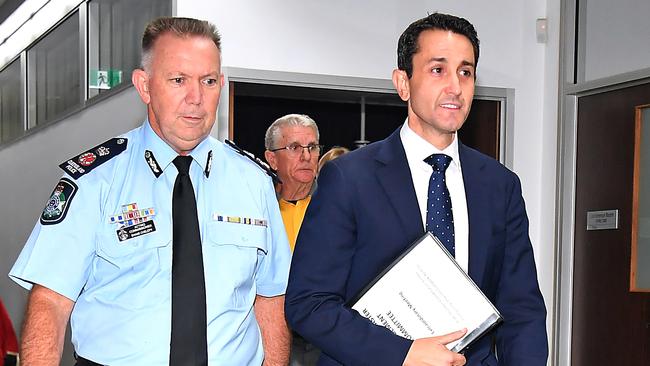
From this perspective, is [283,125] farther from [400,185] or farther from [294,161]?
[400,185]

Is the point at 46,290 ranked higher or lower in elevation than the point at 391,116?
lower

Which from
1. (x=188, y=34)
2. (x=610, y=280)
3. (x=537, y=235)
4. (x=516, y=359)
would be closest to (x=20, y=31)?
(x=537, y=235)

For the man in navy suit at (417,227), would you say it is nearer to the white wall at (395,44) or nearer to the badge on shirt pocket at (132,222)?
the badge on shirt pocket at (132,222)

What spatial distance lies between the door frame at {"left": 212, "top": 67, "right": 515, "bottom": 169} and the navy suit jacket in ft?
9.33

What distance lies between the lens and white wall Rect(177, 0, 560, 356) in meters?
5.08

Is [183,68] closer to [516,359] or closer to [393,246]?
[393,246]

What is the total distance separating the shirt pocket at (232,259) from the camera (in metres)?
2.30

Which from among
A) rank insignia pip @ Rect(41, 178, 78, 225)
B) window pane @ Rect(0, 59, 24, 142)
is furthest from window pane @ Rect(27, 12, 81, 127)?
rank insignia pip @ Rect(41, 178, 78, 225)

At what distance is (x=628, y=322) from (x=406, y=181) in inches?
128

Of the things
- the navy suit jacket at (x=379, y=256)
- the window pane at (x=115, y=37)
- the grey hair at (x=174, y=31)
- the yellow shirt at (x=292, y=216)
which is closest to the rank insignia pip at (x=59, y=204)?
the grey hair at (x=174, y=31)

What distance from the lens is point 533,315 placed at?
2.23 metres

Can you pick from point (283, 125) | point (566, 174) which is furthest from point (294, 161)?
point (566, 174)

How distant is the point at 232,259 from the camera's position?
2340mm

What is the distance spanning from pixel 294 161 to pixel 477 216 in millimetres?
2351
